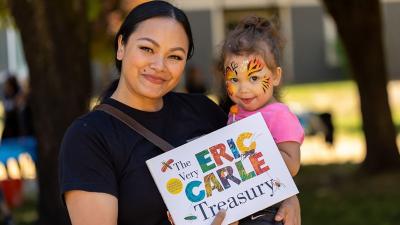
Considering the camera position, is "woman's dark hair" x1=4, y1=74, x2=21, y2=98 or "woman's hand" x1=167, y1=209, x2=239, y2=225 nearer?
"woman's hand" x1=167, y1=209, x2=239, y2=225

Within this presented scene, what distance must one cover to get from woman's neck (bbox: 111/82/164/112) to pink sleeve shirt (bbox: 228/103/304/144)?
40cm

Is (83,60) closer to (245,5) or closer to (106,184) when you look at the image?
(106,184)

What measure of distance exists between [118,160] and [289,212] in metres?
0.62

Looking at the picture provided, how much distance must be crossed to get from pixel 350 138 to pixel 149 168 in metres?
14.3

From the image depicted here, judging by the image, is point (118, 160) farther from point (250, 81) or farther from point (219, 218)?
point (250, 81)

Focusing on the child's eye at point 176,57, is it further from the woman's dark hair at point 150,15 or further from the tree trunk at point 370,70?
the tree trunk at point 370,70

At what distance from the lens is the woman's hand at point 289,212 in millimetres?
2697

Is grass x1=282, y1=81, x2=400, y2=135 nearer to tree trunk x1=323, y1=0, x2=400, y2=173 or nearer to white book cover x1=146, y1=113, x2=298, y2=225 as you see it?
tree trunk x1=323, y1=0, x2=400, y2=173

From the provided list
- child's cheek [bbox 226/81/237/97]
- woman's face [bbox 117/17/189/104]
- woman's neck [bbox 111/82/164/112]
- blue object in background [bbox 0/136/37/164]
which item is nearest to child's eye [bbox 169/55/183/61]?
woman's face [bbox 117/17/189/104]

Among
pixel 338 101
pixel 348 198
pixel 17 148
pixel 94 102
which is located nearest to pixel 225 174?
pixel 94 102

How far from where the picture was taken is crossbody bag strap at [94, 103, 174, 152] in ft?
8.54

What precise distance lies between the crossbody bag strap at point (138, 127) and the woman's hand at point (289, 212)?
428 mm

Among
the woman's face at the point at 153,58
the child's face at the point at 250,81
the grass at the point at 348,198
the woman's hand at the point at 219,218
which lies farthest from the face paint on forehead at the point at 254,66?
the grass at the point at 348,198

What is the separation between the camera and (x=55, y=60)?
7.38 metres
